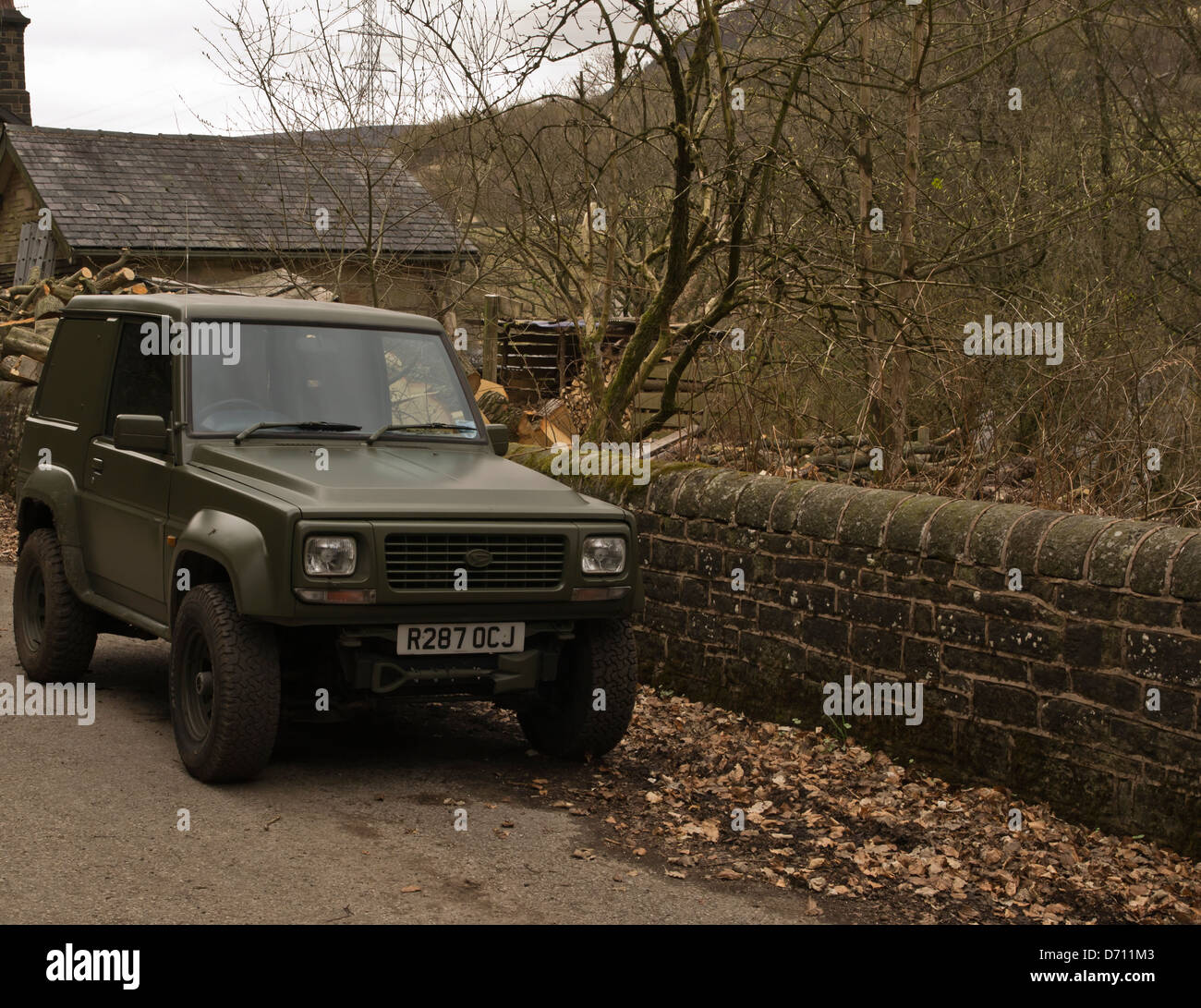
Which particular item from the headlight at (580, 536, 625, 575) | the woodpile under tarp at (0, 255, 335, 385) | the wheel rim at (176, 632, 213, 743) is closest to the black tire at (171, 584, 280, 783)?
the wheel rim at (176, 632, 213, 743)

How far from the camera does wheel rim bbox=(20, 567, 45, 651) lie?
8367 mm

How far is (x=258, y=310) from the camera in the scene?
738 cm

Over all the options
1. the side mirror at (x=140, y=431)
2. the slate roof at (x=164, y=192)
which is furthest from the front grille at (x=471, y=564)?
the slate roof at (x=164, y=192)

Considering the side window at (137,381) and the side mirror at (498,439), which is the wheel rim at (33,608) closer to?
the side window at (137,381)

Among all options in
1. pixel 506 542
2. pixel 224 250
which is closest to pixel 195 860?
pixel 506 542

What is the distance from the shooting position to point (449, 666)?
6.32 m

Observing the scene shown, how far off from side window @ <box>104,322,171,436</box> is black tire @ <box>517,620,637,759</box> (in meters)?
2.36

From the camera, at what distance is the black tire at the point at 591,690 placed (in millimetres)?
6789

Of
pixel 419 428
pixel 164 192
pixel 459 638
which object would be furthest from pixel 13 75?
pixel 459 638

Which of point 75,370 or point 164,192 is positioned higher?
point 164,192

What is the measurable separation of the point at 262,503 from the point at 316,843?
1.43 metres

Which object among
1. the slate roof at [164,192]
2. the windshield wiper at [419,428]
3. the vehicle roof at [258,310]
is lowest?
the windshield wiper at [419,428]

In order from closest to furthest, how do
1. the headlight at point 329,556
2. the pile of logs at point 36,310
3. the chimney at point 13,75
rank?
1. the headlight at point 329,556
2. the pile of logs at point 36,310
3. the chimney at point 13,75

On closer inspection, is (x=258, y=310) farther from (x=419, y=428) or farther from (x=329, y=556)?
(x=329, y=556)
